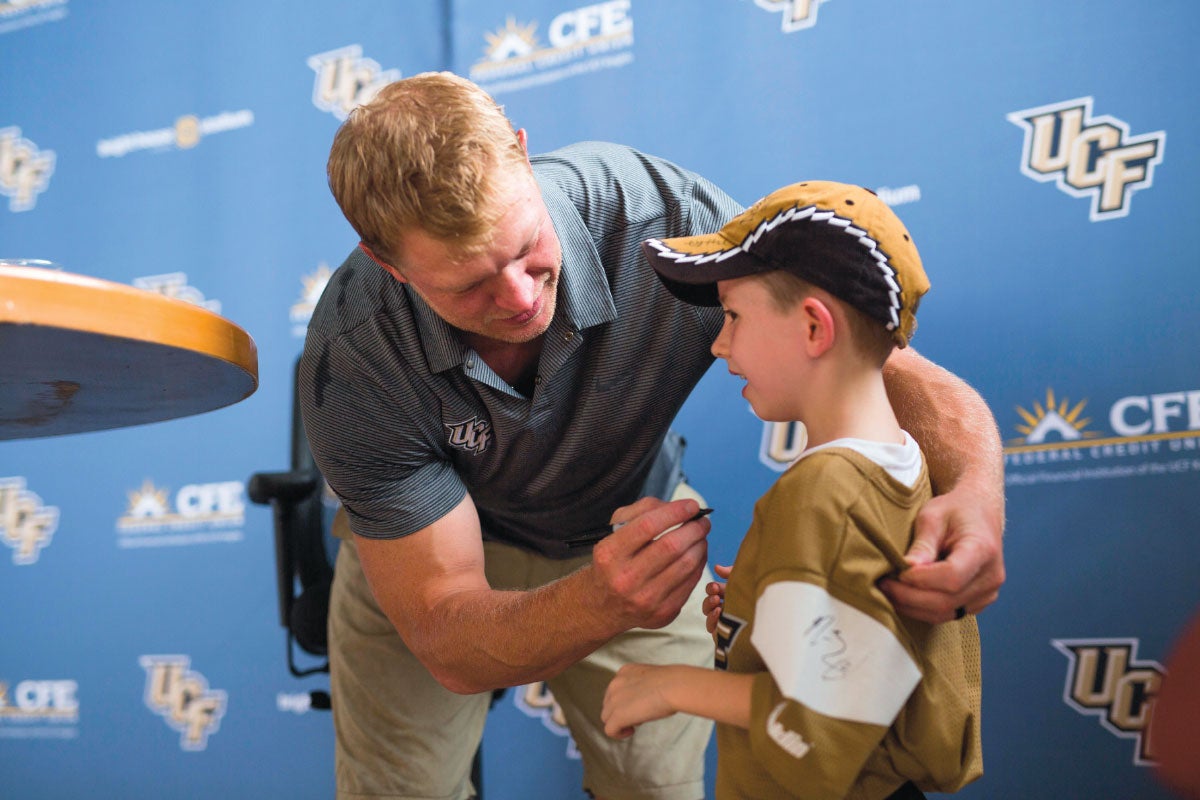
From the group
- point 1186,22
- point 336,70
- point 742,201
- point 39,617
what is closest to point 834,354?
point 742,201

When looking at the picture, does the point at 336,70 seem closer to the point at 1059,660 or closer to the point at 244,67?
the point at 244,67

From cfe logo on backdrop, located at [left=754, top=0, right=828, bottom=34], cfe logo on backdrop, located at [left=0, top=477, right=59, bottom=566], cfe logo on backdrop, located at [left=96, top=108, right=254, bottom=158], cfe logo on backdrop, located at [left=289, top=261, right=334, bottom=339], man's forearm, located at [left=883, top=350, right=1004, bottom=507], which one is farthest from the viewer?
cfe logo on backdrop, located at [left=0, top=477, right=59, bottom=566]

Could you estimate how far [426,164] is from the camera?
36.9 inches

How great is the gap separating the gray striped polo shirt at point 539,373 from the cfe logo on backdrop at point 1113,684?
88cm

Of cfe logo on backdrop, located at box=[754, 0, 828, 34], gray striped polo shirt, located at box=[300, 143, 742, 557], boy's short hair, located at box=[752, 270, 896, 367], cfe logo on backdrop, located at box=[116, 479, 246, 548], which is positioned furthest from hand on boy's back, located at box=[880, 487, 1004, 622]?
cfe logo on backdrop, located at box=[116, 479, 246, 548]

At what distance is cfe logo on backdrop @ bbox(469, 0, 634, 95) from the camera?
1952 millimetres

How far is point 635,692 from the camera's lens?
0.85 m

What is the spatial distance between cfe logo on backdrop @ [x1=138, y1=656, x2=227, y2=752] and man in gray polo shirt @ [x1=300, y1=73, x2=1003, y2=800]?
1.07 meters

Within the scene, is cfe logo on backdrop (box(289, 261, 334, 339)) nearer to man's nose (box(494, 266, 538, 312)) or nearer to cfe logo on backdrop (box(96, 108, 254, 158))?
cfe logo on backdrop (box(96, 108, 254, 158))

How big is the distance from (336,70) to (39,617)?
65.9 inches

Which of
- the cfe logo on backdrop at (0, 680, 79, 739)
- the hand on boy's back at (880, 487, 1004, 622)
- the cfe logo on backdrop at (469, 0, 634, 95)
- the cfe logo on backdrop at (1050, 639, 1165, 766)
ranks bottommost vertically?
the cfe logo on backdrop at (0, 680, 79, 739)

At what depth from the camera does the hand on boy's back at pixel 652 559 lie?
2.91 feet

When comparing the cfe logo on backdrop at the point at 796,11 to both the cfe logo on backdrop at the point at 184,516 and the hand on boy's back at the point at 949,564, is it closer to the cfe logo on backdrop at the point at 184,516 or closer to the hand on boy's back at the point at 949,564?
the hand on boy's back at the point at 949,564

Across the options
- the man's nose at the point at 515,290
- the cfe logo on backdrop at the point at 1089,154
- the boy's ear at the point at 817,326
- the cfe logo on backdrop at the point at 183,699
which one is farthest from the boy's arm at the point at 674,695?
the cfe logo on backdrop at the point at 183,699
